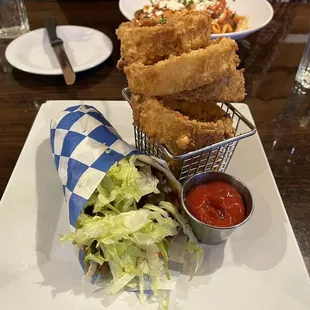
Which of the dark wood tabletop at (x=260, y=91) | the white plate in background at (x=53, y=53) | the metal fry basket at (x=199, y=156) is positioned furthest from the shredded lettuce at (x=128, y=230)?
the white plate in background at (x=53, y=53)

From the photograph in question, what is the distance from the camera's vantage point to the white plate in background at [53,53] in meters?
2.13

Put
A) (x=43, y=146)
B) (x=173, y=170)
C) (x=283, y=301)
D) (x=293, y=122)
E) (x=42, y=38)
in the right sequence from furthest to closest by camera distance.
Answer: (x=42, y=38) < (x=293, y=122) < (x=43, y=146) < (x=173, y=170) < (x=283, y=301)

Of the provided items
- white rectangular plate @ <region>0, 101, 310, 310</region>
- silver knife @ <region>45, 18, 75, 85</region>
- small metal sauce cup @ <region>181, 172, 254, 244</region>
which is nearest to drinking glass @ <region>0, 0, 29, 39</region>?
silver knife @ <region>45, 18, 75, 85</region>

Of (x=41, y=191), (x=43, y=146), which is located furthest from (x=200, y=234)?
(x=43, y=146)

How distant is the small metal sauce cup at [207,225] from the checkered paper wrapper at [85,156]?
0.10 meters

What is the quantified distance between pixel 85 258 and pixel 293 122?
127 centimetres

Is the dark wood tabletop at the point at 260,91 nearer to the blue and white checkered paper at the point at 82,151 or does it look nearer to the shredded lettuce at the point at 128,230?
the blue and white checkered paper at the point at 82,151

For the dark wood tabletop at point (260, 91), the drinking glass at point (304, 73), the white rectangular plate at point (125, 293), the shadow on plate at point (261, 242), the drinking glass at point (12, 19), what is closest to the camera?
the white rectangular plate at point (125, 293)

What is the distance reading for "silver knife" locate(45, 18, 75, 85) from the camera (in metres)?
2.05

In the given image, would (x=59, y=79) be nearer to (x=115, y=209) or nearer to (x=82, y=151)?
(x=82, y=151)

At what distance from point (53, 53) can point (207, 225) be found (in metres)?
Answer: 1.58

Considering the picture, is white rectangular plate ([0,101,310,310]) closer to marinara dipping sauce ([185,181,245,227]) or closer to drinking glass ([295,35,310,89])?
marinara dipping sauce ([185,181,245,227])

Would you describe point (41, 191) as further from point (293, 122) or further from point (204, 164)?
point (293, 122)

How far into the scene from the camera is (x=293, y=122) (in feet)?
6.32
